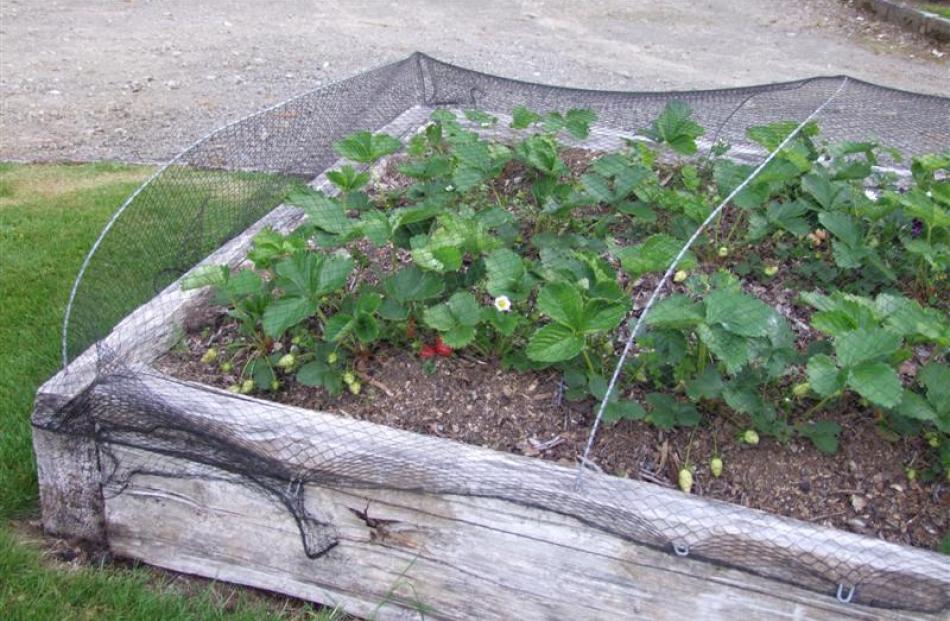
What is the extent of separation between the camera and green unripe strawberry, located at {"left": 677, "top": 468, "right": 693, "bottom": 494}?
5.31 ft

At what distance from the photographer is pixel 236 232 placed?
2.47 metres

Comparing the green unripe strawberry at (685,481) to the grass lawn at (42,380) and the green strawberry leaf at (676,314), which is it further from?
the grass lawn at (42,380)

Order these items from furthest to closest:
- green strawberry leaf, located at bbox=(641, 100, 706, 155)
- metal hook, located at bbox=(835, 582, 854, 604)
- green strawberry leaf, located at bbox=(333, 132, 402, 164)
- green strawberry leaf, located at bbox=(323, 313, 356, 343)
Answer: green strawberry leaf, located at bbox=(641, 100, 706, 155) → green strawberry leaf, located at bbox=(333, 132, 402, 164) → green strawberry leaf, located at bbox=(323, 313, 356, 343) → metal hook, located at bbox=(835, 582, 854, 604)

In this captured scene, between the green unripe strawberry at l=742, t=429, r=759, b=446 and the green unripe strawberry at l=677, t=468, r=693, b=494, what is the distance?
0.13 metres

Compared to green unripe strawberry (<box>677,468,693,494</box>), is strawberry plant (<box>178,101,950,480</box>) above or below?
above

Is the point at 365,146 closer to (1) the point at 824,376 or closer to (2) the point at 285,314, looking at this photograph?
(2) the point at 285,314

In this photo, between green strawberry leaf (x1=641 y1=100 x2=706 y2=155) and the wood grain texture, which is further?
green strawberry leaf (x1=641 y1=100 x2=706 y2=155)

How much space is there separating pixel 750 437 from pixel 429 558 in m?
0.62

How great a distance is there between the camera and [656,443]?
1.71 m

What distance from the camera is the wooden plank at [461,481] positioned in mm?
1415

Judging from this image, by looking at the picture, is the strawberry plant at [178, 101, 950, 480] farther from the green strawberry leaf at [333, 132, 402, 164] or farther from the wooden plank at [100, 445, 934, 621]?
the wooden plank at [100, 445, 934, 621]

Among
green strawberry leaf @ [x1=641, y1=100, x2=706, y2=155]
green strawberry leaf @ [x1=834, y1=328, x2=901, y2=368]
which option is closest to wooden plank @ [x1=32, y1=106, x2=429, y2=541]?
green strawberry leaf @ [x1=641, y1=100, x2=706, y2=155]

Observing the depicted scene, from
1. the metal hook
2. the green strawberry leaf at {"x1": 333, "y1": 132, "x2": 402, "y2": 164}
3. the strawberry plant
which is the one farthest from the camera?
the green strawberry leaf at {"x1": 333, "y1": 132, "x2": 402, "y2": 164}

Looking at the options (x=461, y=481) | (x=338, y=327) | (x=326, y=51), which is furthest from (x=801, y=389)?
(x=326, y=51)
